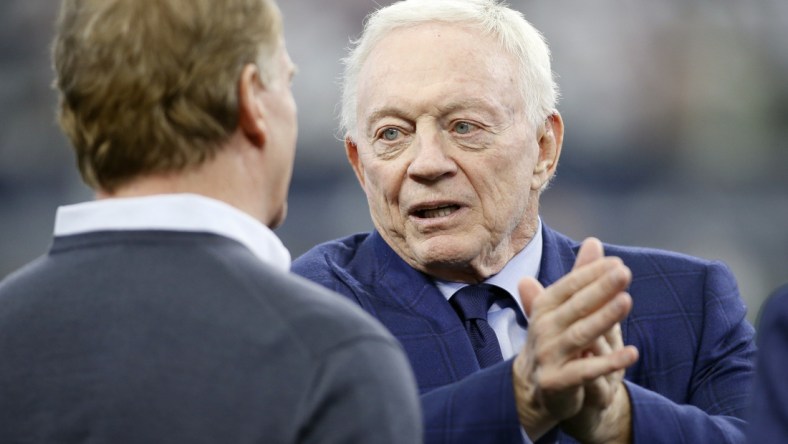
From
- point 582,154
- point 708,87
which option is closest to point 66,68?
point 582,154

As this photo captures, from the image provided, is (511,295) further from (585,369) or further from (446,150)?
(585,369)

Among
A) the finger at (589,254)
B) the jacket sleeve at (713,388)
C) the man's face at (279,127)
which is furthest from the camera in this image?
the jacket sleeve at (713,388)

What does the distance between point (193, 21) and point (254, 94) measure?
12cm

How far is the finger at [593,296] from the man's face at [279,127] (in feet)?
1.54

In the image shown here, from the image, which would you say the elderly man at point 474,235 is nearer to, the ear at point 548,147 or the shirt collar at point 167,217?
the ear at point 548,147

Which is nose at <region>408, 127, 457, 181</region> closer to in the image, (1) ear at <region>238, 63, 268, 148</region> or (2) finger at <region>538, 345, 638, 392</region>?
(2) finger at <region>538, 345, 638, 392</region>

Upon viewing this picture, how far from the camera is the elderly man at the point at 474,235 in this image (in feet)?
7.57

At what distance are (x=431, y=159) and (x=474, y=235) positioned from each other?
0.18 meters

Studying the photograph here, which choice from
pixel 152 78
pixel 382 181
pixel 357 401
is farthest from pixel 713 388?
pixel 152 78

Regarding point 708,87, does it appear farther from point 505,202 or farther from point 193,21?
point 193,21

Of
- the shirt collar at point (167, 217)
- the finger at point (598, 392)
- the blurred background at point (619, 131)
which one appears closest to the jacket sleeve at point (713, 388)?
the finger at point (598, 392)

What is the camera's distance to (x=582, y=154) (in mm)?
5473

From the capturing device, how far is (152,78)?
132cm

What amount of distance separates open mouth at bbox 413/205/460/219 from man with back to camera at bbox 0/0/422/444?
1013 millimetres
